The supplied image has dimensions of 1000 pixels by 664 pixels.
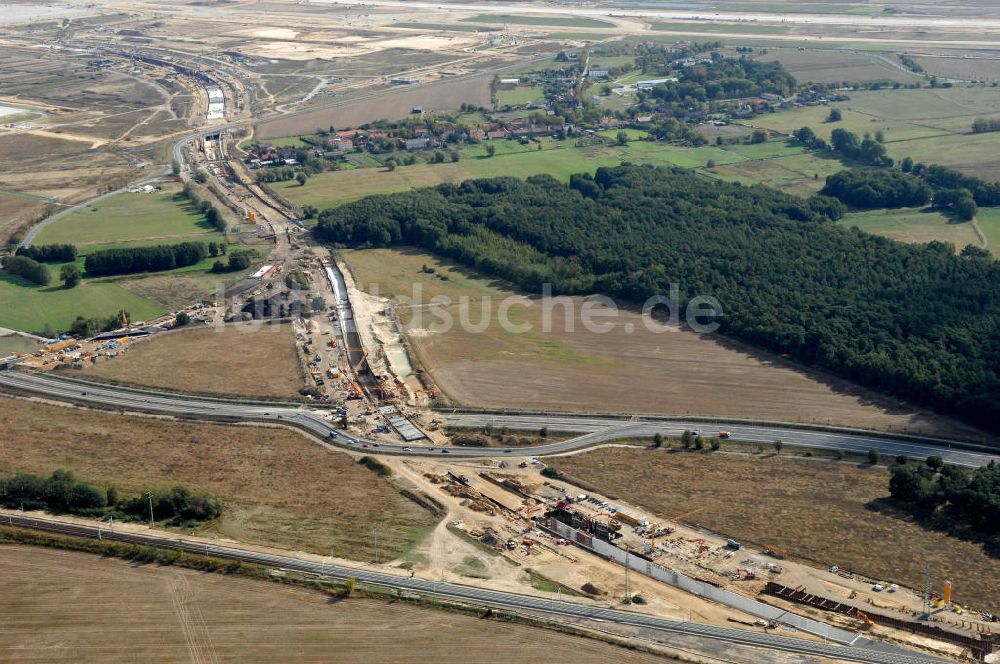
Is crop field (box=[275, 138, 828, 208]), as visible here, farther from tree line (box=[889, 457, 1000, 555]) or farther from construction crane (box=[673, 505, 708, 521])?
construction crane (box=[673, 505, 708, 521])

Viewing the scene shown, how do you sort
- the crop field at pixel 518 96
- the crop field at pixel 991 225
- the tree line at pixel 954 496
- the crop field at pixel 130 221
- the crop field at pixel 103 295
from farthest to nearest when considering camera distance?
the crop field at pixel 518 96 → the crop field at pixel 130 221 → the crop field at pixel 991 225 → the crop field at pixel 103 295 → the tree line at pixel 954 496

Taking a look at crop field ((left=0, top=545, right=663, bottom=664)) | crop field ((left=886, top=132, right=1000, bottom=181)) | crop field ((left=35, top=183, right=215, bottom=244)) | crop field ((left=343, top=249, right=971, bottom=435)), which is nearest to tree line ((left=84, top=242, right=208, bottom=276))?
crop field ((left=35, top=183, right=215, bottom=244))

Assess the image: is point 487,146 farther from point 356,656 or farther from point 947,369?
point 356,656

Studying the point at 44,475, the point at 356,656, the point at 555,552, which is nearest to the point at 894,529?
the point at 555,552

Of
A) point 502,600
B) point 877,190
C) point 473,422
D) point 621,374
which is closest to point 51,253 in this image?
point 473,422

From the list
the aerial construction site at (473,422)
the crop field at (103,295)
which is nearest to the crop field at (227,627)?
the aerial construction site at (473,422)

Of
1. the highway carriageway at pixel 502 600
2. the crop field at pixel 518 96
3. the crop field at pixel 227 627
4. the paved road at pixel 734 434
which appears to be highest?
the crop field at pixel 518 96

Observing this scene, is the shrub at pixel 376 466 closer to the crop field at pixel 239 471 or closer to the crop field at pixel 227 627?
the crop field at pixel 239 471
